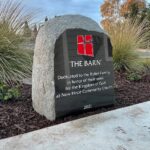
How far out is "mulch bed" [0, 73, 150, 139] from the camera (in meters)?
3.39

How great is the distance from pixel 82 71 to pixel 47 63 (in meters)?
0.52

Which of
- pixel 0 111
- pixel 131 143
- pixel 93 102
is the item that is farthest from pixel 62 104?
pixel 131 143

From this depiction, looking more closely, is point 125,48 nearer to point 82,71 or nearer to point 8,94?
point 82,71

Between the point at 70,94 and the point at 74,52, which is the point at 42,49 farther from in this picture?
the point at 70,94

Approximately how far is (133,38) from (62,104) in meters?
4.13

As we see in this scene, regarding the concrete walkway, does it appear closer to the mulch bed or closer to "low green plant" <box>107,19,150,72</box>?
the mulch bed

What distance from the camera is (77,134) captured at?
3238 mm

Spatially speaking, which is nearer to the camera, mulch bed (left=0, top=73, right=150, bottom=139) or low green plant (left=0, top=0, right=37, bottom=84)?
mulch bed (left=0, top=73, right=150, bottom=139)

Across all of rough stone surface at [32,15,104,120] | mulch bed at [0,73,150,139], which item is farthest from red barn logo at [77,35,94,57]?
mulch bed at [0,73,150,139]

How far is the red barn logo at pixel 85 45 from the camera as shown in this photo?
3912 mm

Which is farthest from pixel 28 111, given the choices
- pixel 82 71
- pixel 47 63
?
pixel 82 71

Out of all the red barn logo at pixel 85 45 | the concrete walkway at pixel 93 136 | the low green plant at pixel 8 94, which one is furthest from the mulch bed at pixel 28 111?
the red barn logo at pixel 85 45

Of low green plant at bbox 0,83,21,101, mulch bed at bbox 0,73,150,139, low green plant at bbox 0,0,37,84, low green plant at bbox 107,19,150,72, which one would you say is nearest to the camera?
mulch bed at bbox 0,73,150,139

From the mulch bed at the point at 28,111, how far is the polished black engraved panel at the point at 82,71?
0.16 metres
